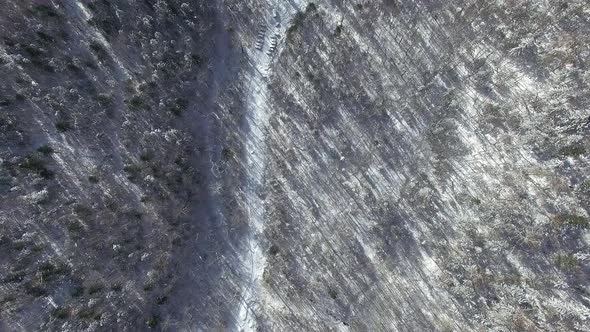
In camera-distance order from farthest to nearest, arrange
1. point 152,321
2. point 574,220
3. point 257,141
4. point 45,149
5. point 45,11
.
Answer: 1. point 257,141
2. point 152,321
3. point 45,149
4. point 45,11
5. point 574,220

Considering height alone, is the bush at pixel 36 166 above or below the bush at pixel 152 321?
above

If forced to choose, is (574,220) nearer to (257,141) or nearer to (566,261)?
(566,261)

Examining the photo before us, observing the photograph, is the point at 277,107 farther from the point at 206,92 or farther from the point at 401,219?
the point at 401,219

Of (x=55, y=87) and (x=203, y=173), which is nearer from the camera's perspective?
(x=55, y=87)

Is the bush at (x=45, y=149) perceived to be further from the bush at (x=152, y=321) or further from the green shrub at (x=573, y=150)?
the green shrub at (x=573, y=150)

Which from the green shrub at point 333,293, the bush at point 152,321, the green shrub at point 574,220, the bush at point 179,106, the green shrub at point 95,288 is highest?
the bush at point 179,106

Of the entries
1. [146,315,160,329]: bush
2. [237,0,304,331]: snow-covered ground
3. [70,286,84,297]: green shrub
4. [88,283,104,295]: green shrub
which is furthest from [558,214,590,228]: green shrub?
[70,286,84,297]: green shrub

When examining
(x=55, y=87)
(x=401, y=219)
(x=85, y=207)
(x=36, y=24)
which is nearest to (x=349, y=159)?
(x=401, y=219)

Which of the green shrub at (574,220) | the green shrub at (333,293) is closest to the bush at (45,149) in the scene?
the green shrub at (333,293)

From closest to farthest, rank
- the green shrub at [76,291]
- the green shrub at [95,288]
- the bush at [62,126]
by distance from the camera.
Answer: the bush at [62,126] → the green shrub at [76,291] → the green shrub at [95,288]

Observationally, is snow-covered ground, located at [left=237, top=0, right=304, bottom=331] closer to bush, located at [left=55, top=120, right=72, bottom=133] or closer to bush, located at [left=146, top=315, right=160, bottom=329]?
bush, located at [left=146, top=315, right=160, bottom=329]

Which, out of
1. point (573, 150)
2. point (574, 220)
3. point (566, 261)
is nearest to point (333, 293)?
point (566, 261)
